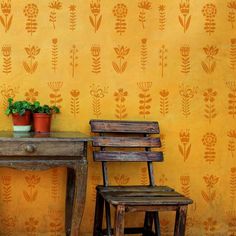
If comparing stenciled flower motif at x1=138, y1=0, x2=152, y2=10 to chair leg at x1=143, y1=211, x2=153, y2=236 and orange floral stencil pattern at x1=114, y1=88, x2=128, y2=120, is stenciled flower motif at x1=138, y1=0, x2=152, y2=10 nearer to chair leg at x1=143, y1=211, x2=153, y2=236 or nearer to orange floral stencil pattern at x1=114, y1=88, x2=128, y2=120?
orange floral stencil pattern at x1=114, y1=88, x2=128, y2=120

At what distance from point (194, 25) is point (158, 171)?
4.06 ft

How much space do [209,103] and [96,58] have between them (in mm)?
1005

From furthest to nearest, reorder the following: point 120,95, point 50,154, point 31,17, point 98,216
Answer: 1. point 120,95
2. point 31,17
3. point 98,216
4. point 50,154

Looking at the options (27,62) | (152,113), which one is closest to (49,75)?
(27,62)

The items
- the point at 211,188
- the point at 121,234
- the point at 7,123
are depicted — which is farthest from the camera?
the point at 211,188

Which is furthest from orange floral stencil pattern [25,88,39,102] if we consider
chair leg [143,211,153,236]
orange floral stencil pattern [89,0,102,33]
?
chair leg [143,211,153,236]

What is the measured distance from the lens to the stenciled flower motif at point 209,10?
3799 millimetres

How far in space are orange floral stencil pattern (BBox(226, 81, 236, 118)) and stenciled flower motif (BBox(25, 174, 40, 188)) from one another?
167 centimetres

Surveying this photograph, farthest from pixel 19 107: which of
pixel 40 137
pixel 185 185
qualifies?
pixel 185 185

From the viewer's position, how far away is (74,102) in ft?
12.0

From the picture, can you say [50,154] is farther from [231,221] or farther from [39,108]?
[231,221]

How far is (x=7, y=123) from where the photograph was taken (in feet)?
11.8

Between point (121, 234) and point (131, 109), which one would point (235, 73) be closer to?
point (131, 109)

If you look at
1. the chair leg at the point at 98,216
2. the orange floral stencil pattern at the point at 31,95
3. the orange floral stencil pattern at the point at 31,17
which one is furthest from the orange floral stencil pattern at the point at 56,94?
the chair leg at the point at 98,216
